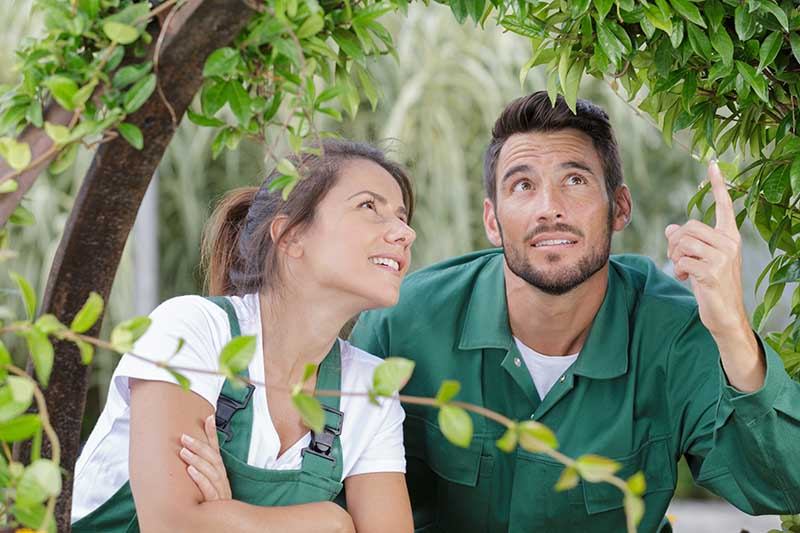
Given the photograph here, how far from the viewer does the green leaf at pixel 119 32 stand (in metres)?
1.17

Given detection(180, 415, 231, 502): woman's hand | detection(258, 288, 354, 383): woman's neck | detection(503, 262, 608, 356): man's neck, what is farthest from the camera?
detection(503, 262, 608, 356): man's neck

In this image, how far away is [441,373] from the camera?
93.3 inches

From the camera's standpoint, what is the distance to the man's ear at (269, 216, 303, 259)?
208 cm

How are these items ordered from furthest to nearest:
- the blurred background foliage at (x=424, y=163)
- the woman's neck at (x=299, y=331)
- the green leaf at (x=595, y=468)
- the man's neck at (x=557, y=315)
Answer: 1. the blurred background foliage at (x=424, y=163)
2. the man's neck at (x=557, y=315)
3. the woman's neck at (x=299, y=331)
4. the green leaf at (x=595, y=468)

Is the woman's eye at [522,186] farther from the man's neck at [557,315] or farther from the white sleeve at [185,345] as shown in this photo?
the white sleeve at [185,345]

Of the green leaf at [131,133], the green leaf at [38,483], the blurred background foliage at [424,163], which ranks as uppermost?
the blurred background foliage at [424,163]

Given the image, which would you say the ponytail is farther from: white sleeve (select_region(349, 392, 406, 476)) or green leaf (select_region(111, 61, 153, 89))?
green leaf (select_region(111, 61, 153, 89))

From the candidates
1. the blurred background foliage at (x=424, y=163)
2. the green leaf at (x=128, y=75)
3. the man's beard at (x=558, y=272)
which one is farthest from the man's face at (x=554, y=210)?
the blurred background foliage at (x=424, y=163)

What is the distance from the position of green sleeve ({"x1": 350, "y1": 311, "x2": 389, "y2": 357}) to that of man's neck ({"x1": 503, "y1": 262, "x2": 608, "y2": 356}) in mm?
294

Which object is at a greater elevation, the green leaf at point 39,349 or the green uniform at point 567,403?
the green uniform at point 567,403

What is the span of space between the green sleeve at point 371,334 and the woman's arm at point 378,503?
1.43 feet

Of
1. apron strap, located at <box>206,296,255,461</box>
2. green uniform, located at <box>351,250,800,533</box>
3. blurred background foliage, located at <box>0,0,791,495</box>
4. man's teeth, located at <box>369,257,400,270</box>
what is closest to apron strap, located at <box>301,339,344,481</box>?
apron strap, located at <box>206,296,255,461</box>

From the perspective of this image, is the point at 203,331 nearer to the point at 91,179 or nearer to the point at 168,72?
the point at 91,179

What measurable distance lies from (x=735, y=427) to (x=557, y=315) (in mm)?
519
